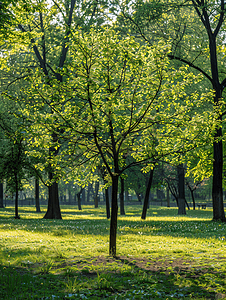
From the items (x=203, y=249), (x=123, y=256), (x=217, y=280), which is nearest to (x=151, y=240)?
(x=203, y=249)

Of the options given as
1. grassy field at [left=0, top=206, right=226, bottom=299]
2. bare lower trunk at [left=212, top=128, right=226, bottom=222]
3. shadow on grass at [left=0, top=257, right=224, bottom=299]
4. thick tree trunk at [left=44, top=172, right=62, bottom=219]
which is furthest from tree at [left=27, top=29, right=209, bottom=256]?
thick tree trunk at [left=44, top=172, right=62, bottom=219]

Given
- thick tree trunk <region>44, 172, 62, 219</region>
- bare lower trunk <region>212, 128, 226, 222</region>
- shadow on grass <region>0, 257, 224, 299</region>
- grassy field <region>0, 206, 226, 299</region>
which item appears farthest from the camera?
thick tree trunk <region>44, 172, 62, 219</region>

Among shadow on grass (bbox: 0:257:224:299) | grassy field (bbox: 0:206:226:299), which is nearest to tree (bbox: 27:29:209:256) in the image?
grassy field (bbox: 0:206:226:299)

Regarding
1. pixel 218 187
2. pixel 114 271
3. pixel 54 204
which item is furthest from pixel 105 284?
pixel 54 204

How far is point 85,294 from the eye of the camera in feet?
15.4

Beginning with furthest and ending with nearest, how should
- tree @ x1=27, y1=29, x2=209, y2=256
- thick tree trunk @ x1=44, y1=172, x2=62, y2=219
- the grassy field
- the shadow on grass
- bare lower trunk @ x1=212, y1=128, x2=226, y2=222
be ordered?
thick tree trunk @ x1=44, y1=172, x2=62, y2=219 < bare lower trunk @ x1=212, y1=128, x2=226, y2=222 < tree @ x1=27, y1=29, x2=209, y2=256 < the grassy field < the shadow on grass

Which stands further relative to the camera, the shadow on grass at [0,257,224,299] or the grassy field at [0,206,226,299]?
the grassy field at [0,206,226,299]

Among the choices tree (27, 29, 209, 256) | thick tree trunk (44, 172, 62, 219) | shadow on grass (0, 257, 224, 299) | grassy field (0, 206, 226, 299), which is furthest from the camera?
thick tree trunk (44, 172, 62, 219)

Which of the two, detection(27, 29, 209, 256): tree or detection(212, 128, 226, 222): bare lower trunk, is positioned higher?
detection(27, 29, 209, 256): tree

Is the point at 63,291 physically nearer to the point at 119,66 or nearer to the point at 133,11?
the point at 119,66

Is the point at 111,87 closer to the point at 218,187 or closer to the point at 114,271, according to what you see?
the point at 114,271

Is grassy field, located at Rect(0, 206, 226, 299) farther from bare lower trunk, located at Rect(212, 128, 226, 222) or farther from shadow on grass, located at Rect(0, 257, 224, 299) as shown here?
bare lower trunk, located at Rect(212, 128, 226, 222)

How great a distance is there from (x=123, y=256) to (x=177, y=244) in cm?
248

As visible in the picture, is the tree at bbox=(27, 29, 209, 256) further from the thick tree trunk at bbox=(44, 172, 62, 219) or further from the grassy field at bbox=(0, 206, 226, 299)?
the thick tree trunk at bbox=(44, 172, 62, 219)
